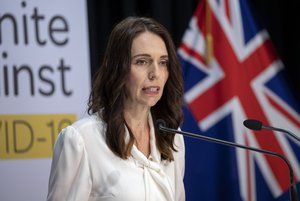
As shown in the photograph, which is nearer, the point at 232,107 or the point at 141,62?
the point at 141,62

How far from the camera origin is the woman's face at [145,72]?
1.74 metres

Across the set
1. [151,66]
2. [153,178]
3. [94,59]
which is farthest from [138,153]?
[94,59]

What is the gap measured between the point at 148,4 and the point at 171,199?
1.61 meters

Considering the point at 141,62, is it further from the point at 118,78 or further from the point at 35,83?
the point at 35,83

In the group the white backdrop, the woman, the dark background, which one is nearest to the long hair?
the woman

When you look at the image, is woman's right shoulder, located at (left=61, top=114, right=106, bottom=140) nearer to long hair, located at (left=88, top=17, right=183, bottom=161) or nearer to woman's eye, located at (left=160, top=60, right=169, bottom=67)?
long hair, located at (left=88, top=17, right=183, bottom=161)

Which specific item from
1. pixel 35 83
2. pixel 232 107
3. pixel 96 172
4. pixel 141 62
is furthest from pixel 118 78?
pixel 232 107

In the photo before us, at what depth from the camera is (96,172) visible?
170 centimetres

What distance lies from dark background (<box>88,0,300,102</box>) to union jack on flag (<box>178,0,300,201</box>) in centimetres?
9

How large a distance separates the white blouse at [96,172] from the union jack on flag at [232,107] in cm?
139

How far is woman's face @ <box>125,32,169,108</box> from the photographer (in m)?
1.74

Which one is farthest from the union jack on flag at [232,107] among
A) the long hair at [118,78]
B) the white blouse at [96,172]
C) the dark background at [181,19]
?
the white blouse at [96,172]

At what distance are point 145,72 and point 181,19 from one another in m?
1.52

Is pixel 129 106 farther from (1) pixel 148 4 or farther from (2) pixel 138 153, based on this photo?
(1) pixel 148 4
